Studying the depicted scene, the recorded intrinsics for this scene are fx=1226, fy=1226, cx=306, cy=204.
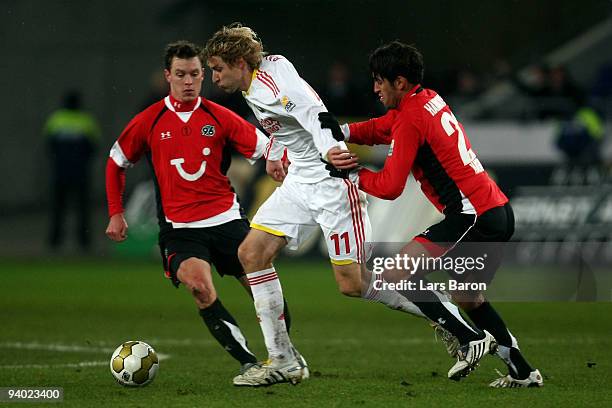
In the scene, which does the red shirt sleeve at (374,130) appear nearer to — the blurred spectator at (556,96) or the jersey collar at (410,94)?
the jersey collar at (410,94)

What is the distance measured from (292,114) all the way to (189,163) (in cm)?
98

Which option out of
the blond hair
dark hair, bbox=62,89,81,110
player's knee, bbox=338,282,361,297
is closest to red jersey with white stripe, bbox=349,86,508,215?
player's knee, bbox=338,282,361,297

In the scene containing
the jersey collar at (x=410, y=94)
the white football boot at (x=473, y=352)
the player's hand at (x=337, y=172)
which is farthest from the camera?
the player's hand at (x=337, y=172)

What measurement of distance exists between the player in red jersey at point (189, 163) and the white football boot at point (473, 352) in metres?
1.22

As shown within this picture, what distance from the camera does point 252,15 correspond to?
21.8 m

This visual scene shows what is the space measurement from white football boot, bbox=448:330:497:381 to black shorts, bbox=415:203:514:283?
36cm

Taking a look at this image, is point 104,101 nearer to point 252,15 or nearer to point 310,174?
point 252,15

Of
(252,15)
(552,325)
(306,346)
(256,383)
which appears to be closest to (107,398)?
(256,383)

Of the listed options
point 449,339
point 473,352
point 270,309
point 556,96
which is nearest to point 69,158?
point 556,96

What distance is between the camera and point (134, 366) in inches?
263

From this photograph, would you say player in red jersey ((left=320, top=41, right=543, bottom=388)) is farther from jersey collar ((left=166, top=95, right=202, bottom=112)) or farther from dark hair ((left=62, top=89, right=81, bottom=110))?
dark hair ((left=62, top=89, right=81, bottom=110))

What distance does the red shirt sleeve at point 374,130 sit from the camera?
6.83 m

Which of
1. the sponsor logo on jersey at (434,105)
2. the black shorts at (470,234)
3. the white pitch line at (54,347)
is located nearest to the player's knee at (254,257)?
the black shorts at (470,234)

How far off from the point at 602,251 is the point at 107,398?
8.58 metres
